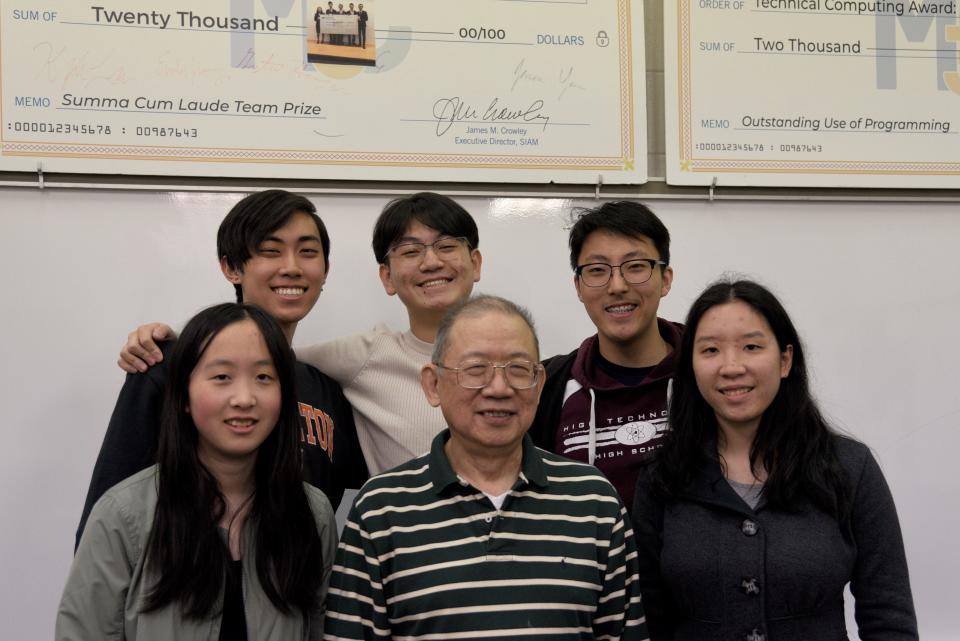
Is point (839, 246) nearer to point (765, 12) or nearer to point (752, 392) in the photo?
point (765, 12)

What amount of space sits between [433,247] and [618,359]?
55 centimetres

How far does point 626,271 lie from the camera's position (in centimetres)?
205

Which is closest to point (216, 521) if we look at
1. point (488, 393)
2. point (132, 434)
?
point (132, 434)

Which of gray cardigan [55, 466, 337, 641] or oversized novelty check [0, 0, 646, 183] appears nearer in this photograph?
gray cardigan [55, 466, 337, 641]

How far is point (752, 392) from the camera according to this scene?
1739mm

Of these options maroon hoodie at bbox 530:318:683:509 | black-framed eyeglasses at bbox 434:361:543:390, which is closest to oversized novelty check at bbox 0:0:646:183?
maroon hoodie at bbox 530:318:683:509

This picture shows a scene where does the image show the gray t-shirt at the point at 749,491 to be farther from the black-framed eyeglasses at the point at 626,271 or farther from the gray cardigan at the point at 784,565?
the black-framed eyeglasses at the point at 626,271

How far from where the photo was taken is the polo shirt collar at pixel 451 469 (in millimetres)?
1576

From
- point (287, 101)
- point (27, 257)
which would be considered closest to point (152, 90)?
point (287, 101)

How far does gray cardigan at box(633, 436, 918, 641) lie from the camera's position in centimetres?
165

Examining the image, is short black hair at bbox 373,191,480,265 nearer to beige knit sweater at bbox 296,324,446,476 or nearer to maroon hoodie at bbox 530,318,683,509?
beige knit sweater at bbox 296,324,446,476

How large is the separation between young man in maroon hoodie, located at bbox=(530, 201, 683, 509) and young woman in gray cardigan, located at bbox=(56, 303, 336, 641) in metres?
0.64
